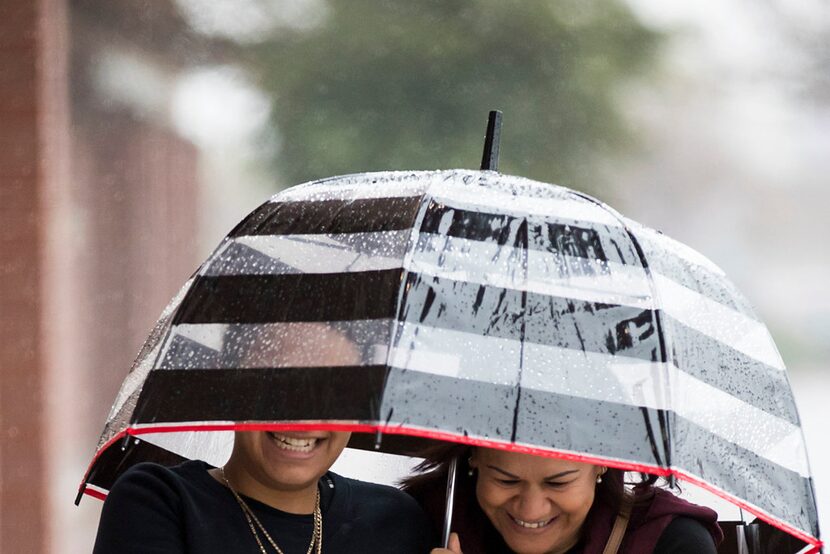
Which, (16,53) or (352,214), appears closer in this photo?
(352,214)

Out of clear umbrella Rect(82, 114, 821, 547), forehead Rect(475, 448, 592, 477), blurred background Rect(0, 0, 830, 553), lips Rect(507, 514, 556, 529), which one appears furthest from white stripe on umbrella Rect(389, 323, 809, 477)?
blurred background Rect(0, 0, 830, 553)

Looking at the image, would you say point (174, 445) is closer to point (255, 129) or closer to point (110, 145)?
point (110, 145)

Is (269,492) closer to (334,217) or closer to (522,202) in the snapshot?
(334,217)


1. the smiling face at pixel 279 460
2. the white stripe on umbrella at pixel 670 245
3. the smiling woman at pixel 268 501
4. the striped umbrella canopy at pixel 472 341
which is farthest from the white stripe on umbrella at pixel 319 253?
the white stripe on umbrella at pixel 670 245

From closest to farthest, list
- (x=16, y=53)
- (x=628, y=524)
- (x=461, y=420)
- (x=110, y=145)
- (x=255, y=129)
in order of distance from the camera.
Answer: (x=461, y=420) → (x=628, y=524) → (x=16, y=53) → (x=110, y=145) → (x=255, y=129)

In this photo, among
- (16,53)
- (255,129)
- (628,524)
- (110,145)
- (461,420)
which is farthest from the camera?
(255,129)

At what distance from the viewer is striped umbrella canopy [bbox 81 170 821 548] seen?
1857 millimetres

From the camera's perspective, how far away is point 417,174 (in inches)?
85.0

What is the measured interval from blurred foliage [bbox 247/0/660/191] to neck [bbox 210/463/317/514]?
380 cm

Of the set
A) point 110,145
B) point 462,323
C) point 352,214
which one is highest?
point 110,145

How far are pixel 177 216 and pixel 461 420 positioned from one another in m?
4.04

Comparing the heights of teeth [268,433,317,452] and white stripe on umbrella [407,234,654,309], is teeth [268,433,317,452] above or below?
below

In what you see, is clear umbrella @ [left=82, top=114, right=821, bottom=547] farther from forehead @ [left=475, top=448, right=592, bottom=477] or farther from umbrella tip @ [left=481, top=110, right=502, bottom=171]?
forehead @ [left=475, top=448, right=592, bottom=477]

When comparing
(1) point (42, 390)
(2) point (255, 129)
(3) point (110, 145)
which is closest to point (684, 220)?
(2) point (255, 129)
